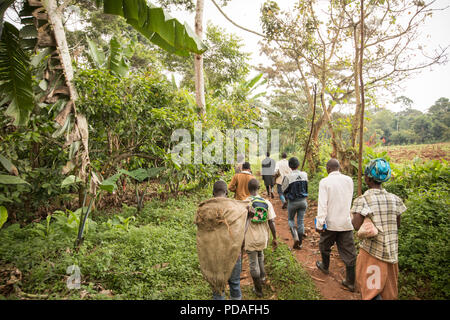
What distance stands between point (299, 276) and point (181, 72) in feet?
47.8

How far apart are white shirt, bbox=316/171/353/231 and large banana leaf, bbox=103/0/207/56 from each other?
3468 millimetres

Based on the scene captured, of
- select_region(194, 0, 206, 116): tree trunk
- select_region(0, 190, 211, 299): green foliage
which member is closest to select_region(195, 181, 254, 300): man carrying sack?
select_region(0, 190, 211, 299): green foliage

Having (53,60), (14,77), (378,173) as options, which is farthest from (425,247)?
(14,77)

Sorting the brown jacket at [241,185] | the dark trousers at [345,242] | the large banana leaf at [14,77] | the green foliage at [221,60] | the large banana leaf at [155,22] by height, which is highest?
the green foliage at [221,60]

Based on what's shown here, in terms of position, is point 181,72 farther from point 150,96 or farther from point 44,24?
point 44,24

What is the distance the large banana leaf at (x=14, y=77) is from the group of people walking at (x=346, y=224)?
3.15 meters

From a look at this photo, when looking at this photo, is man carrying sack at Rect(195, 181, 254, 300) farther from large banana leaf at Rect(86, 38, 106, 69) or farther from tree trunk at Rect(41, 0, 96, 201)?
large banana leaf at Rect(86, 38, 106, 69)

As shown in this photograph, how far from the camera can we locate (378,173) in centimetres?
243

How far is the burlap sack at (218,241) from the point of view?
2.42 metres

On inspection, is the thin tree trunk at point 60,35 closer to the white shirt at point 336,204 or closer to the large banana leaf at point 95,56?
the large banana leaf at point 95,56

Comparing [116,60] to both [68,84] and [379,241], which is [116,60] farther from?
[379,241]

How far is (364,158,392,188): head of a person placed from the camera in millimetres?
2416

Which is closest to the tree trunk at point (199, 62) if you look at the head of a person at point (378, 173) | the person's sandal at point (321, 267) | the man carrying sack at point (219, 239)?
the man carrying sack at point (219, 239)
